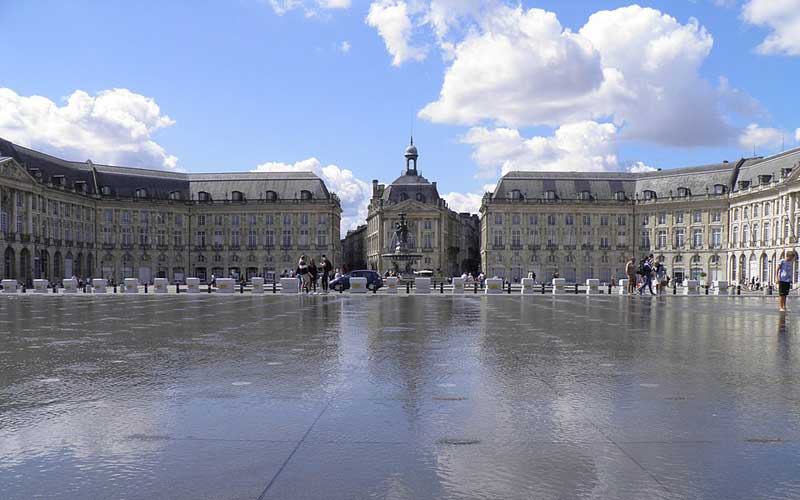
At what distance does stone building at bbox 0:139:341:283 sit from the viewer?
325 feet

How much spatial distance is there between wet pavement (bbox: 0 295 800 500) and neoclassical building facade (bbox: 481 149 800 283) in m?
95.0

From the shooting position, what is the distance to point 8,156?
79562 millimetres

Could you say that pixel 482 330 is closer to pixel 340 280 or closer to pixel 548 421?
pixel 548 421

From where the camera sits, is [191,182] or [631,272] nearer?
[631,272]

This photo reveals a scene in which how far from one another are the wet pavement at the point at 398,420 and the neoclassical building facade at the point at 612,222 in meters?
95.0

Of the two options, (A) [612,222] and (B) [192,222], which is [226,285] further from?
(A) [612,222]

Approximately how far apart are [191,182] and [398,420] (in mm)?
110746

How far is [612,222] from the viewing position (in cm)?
10731

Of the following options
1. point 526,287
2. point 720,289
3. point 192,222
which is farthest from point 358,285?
point 192,222

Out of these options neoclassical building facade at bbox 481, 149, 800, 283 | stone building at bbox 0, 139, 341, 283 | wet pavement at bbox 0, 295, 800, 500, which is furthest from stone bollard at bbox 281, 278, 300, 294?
neoclassical building facade at bbox 481, 149, 800, 283

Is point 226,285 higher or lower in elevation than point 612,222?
lower

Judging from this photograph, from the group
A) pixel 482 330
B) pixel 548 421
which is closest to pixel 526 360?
pixel 548 421

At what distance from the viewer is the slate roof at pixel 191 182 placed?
101 meters

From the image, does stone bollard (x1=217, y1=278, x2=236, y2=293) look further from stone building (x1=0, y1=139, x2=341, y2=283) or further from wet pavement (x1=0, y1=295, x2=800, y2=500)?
stone building (x1=0, y1=139, x2=341, y2=283)
